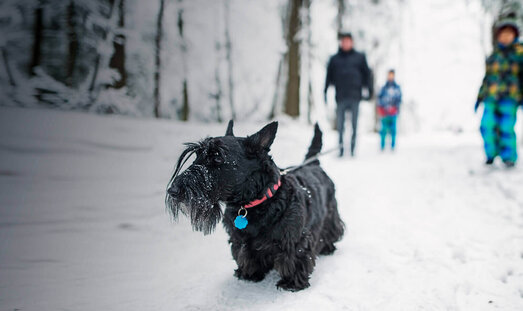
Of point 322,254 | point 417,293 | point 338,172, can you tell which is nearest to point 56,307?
point 322,254

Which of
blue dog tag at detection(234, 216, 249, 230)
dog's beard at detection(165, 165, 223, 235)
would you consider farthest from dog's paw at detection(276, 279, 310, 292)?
dog's beard at detection(165, 165, 223, 235)

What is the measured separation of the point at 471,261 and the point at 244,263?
6.54 feet

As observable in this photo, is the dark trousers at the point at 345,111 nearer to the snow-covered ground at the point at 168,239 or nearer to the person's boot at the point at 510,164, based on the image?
the snow-covered ground at the point at 168,239

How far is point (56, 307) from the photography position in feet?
6.46

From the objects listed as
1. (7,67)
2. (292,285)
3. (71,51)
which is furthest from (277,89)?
(292,285)

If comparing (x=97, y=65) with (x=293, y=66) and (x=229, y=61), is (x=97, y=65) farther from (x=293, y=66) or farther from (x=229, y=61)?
(x=293, y=66)

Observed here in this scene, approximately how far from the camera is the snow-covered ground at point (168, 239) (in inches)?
82.9

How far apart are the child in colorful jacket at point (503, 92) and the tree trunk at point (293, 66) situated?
5370 millimetres

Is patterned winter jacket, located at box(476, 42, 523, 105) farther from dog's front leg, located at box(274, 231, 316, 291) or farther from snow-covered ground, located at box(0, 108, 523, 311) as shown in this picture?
dog's front leg, located at box(274, 231, 316, 291)

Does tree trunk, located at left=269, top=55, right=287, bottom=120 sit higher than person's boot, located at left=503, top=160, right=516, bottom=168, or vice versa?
tree trunk, located at left=269, top=55, right=287, bottom=120

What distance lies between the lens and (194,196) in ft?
6.11

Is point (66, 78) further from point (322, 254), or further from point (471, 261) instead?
point (471, 261)

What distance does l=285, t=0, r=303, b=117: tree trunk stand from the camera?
935 cm

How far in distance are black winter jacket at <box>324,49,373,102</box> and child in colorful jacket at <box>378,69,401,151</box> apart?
4.87 ft
